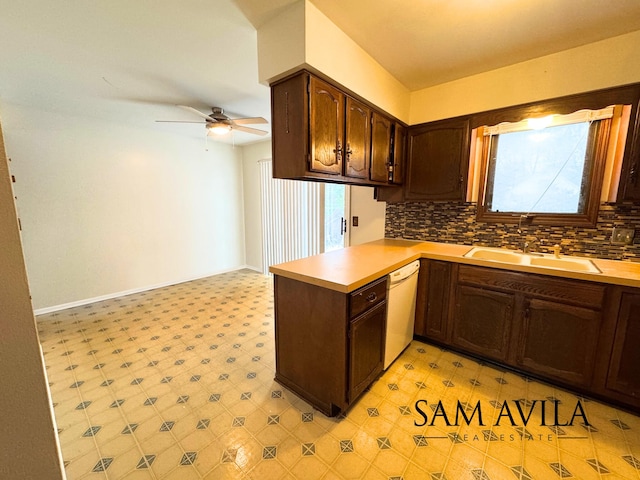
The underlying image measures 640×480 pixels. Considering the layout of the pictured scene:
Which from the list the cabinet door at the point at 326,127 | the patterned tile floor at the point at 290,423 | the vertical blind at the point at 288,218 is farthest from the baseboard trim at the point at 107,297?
the cabinet door at the point at 326,127

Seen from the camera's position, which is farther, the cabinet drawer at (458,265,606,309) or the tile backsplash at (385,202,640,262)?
the tile backsplash at (385,202,640,262)

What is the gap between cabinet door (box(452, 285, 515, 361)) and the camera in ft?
6.55

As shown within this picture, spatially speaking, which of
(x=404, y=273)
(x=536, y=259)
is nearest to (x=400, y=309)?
(x=404, y=273)

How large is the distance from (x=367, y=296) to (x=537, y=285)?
122 cm

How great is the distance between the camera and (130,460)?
1.38 metres

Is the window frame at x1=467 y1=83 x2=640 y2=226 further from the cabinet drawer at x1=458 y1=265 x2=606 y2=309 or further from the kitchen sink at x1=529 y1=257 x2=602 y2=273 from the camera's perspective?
the cabinet drawer at x1=458 y1=265 x2=606 y2=309

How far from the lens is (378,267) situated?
179cm

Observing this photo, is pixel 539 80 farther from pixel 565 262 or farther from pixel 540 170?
pixel 565 262

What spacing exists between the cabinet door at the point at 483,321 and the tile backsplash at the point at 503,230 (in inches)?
25.5

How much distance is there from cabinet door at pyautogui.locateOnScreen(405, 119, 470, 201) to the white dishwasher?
2.64 feet

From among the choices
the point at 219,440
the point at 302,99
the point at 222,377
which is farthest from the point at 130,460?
the point at 302,99

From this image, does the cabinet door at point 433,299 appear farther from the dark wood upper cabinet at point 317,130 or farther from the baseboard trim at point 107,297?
the baseboard trim at point 107,297

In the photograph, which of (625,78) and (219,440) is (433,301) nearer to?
(219,440)

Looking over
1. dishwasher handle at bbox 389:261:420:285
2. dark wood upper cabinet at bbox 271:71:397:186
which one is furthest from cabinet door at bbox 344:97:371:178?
dishwasher handle at bbox 389:261:420:285
